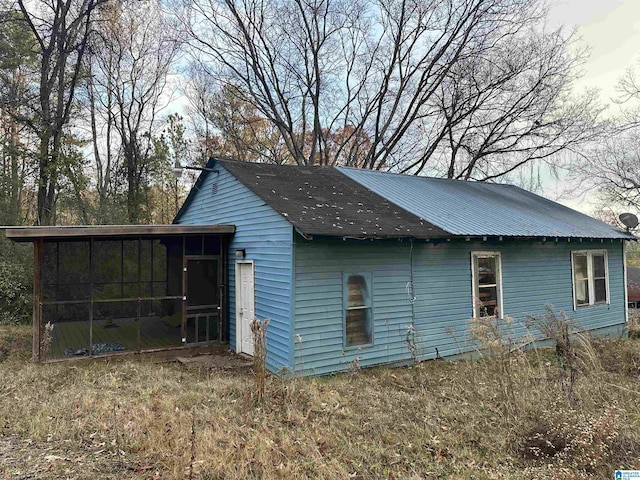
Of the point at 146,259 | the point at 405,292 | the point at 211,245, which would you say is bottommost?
the point at 405,292

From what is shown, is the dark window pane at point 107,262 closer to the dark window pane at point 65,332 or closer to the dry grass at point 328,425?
the dark window pane at point 65,332

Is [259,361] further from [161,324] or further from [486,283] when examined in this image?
[161,324]

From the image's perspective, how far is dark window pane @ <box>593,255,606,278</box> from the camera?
1157cm

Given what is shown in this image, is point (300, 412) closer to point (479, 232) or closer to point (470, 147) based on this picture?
point (479, 232)

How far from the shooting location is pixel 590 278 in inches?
447

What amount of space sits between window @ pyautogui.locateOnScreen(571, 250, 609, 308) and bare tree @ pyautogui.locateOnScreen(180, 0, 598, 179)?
8740mm

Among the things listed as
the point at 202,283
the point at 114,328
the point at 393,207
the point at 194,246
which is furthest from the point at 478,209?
the point at 114,328

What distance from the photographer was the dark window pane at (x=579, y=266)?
1100cm

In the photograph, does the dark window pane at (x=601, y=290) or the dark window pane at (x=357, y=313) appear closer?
the dark window pane at (x=357, y=313)

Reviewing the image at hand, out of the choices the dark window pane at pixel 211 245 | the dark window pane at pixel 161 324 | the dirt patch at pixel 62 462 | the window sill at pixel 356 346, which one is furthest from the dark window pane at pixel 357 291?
the dirt patch at pixel 62 462

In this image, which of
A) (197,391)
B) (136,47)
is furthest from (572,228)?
(136,47)

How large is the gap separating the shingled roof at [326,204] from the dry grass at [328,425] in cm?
245

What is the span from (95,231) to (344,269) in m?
4.37

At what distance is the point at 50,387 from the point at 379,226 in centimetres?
573
